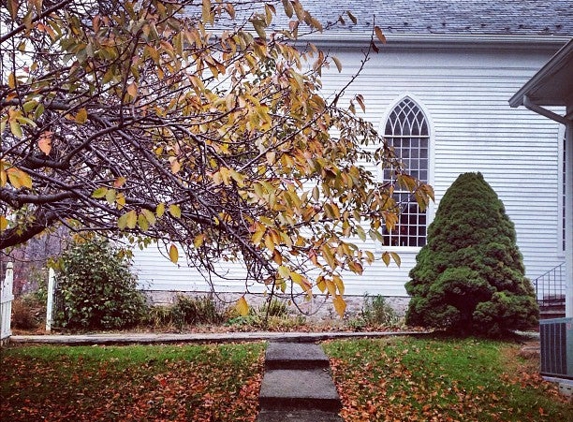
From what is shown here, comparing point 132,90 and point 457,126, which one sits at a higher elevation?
point 457,126

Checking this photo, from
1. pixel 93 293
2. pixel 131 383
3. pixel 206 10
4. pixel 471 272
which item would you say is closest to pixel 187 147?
pixel 206 10

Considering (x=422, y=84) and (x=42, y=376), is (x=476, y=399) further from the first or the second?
(x=422, y=84)

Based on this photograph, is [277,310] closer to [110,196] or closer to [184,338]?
[184,338]

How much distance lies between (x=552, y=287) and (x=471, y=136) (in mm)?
3493

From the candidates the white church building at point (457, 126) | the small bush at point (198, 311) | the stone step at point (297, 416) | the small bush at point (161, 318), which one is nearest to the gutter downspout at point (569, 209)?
the stone step at point (297, 416)

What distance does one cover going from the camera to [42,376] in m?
6.90

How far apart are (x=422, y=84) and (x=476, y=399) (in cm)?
781

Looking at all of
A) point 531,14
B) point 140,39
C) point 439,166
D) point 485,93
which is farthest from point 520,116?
point 140,39

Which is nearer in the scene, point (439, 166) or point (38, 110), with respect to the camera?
point (38, 110)

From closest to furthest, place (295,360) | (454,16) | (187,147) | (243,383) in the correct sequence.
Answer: (187,147) < (243,383) < (295,360) < (454,16)

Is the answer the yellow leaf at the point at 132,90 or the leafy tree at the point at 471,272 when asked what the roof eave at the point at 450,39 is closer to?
the leafy tree at the point at 471,272

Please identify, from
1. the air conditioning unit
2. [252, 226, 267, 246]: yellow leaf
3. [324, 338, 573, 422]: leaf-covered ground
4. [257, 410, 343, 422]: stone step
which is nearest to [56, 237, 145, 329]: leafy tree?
[324, 338, 573, 422]: leaf-covered ground

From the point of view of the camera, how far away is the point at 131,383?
6.60 m

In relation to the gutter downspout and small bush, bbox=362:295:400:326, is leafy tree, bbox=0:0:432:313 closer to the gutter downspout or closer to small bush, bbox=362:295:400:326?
the gutter downspout
